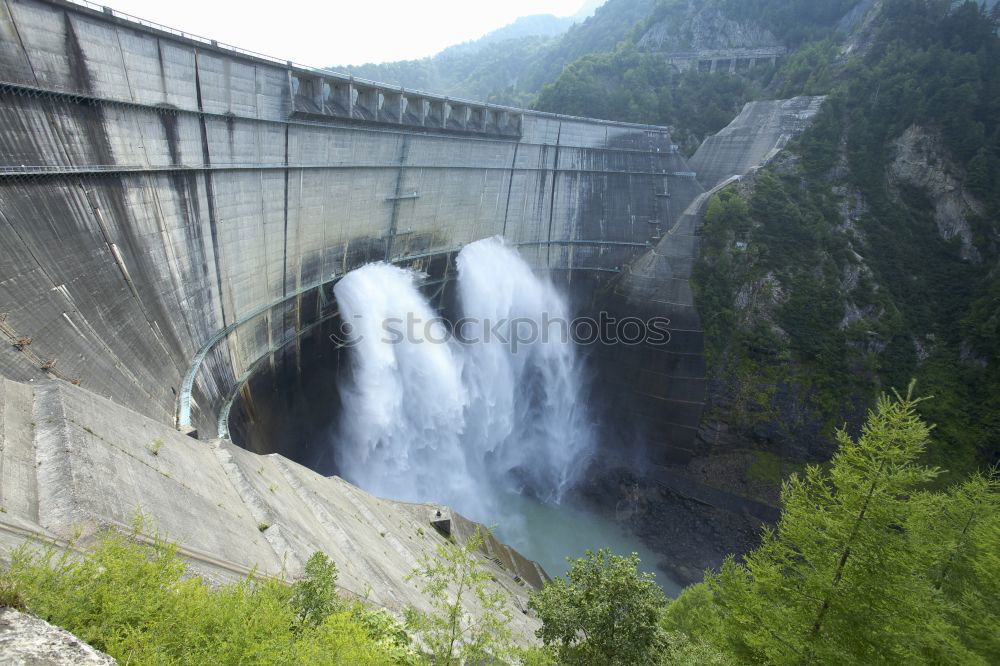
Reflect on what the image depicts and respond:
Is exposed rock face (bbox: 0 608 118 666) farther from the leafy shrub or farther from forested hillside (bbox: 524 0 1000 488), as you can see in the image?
forested hillside (bbox: 524 0 1000 488)

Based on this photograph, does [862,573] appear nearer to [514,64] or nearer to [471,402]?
[471,402]

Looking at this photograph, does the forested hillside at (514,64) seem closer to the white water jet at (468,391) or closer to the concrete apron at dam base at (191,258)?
the white water jet at (468,391)

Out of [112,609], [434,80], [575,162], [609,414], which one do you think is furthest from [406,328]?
[434,80]

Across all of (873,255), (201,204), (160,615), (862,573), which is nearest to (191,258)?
(201,204)

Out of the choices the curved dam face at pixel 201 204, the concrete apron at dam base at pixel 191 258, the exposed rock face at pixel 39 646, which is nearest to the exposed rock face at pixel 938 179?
the curved dam face at pixel 201 204

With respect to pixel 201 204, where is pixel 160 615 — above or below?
below

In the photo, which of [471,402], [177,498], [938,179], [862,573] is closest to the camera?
[862,573]
